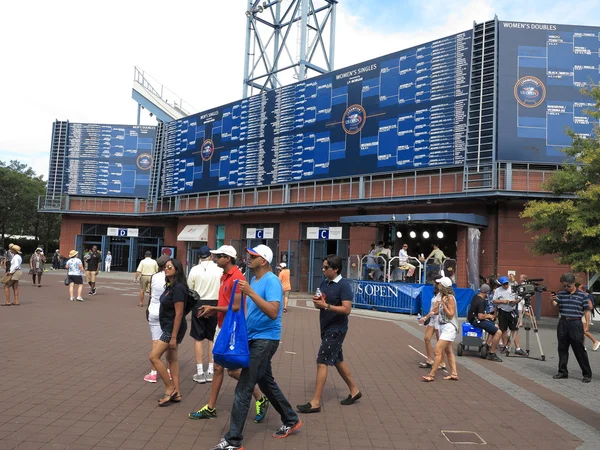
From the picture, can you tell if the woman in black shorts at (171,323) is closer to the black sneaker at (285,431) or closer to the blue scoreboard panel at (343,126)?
the black sneaker at (285,431)

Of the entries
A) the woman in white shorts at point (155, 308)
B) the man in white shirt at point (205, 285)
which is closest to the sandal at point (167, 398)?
the woman in white shorts at point (155, 308)

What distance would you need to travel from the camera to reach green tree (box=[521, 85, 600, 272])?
44.2 ft

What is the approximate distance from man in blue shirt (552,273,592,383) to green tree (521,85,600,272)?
213 inches

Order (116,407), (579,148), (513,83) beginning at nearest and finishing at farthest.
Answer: (116,407) < (579,148) < (513,83)

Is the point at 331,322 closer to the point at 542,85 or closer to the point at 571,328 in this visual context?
the point at 571,328

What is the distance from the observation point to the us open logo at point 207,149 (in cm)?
3116

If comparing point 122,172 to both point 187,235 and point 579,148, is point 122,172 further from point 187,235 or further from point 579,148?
point 579,148

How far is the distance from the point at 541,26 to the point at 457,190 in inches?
267

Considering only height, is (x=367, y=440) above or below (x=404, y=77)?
below

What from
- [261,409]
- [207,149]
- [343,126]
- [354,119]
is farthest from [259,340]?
[207,149]

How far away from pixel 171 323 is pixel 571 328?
6335mm

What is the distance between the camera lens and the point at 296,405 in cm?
612

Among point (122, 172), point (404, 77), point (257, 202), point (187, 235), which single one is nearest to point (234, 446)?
point (404, 77)

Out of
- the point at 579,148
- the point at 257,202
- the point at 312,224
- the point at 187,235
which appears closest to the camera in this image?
the point at 579,148
